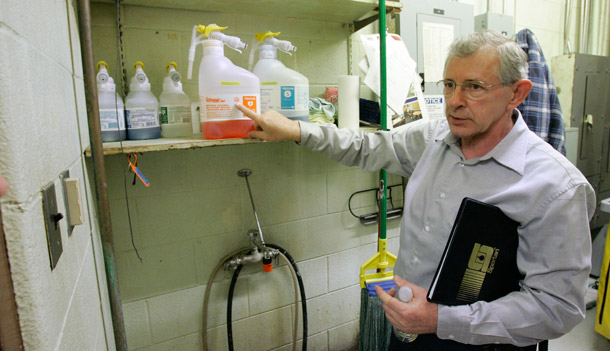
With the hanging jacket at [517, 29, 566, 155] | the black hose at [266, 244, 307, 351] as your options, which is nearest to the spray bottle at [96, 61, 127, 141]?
the black hose at [266, 244, 307, 351]

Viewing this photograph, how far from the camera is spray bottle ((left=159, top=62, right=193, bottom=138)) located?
1104mm

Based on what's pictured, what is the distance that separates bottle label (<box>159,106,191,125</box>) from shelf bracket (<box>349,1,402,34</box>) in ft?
2.67

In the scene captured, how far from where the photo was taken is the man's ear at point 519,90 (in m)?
0.90

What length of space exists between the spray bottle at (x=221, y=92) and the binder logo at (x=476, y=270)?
708mm

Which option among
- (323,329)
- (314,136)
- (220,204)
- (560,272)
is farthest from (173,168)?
(560,272)

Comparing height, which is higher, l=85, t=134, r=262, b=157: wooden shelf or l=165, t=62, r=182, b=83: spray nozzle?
l=165, t=62, r=182, b=83: spray nozzle

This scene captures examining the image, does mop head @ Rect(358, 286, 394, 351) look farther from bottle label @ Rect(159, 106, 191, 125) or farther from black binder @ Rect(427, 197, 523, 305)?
bottle label @ Rect(159, 106, 191, 125)

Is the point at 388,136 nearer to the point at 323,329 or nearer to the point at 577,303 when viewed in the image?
the point at 577,303

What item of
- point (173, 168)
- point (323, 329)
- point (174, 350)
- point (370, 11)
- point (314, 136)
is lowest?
point (323, 329)

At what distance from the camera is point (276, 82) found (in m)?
1.13

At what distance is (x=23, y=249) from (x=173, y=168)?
95 cm

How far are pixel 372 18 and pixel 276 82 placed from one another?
1.87 ft

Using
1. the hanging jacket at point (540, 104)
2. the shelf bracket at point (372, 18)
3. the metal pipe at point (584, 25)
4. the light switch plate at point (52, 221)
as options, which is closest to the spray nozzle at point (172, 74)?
the light switch plate at point (52, 221)

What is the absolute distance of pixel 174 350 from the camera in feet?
4.58
